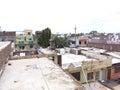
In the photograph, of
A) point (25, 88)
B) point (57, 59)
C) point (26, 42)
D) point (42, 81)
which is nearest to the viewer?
point (25, 88)

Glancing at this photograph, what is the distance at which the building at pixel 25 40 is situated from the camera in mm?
33441

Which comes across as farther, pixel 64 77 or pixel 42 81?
pixel 64 77

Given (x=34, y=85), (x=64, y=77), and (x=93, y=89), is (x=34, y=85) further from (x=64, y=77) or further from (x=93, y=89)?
(x=93, y=89)

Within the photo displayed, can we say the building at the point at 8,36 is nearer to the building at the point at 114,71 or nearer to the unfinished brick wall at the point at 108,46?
A: the unfinished brick wall at the point at 108,46

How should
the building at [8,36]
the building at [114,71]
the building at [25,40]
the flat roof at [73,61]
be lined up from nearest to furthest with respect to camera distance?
the flat roof at [73,61] → the building at [114,71] → the building at [8,36] → the building at [25,40]

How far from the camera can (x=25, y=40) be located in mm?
33812

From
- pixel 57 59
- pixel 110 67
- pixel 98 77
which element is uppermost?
pixel 57 59

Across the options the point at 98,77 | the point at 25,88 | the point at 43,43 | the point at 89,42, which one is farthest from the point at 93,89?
the point at 89,42

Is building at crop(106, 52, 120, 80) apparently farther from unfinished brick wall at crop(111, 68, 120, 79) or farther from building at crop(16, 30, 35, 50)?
building at crop(16, 30, 35, 50)

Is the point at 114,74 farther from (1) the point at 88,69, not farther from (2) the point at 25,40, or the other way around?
(2) the point at 25,40

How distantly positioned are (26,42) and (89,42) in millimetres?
16467

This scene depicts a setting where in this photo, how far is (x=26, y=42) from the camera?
1335 inches

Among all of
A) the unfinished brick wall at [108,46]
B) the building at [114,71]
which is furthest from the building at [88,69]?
the unfinished brick wall at [108,46]

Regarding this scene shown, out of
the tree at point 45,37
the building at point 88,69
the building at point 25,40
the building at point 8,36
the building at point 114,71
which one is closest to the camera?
the building at point 88,69
